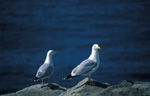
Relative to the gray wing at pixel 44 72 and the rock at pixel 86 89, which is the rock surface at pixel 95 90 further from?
the gray wing at pixel 44 72

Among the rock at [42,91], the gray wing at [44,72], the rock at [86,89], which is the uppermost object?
the gray wing at [44,72]

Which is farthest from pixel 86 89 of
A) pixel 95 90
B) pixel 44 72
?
pixel 44 72

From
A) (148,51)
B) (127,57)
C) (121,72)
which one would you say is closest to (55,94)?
(121,72)

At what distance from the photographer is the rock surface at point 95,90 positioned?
6.58m

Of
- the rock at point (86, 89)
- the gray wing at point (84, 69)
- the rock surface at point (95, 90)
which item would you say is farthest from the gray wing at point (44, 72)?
the rock at point (86, 89)

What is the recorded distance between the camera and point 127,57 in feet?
81.5

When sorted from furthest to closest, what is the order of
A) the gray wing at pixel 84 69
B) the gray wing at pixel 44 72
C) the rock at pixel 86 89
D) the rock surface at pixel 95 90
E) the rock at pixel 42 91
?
the gray wing at pixel 44 72 < the rock at pixel 42 91 < the gray wing at pixel 84 69 < the rock at pixel 86 89 < the rock surface at pixel 95 90

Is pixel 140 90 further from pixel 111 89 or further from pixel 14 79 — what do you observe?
pixel 14 79

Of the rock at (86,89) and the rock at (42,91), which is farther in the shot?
the rock at (42,91)

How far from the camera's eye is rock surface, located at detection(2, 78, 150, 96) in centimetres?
658

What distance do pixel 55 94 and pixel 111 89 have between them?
2.19m

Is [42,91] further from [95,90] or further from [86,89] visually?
[95,90]

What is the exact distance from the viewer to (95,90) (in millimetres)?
7746

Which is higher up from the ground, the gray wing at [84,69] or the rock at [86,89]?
the gray wing at [84,69]
